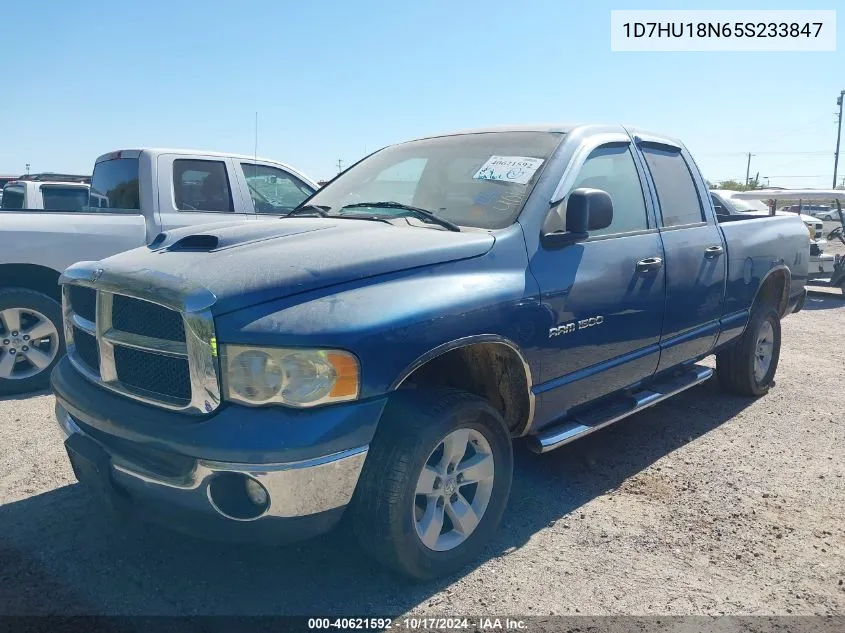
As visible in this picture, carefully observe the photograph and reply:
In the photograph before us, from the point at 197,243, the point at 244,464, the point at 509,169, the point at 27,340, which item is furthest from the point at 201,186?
the point at 244,464

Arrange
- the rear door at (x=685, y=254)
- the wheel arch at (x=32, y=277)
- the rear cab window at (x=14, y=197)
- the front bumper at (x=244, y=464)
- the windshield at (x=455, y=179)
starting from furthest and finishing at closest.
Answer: the rear cab window at (x=14, y=197)
the wheel arch at (x=32, y=277)
the rear door at (x=685, y=254)
the windshield at (x=455, y=179)
the front bumper at (x=244, y=464)

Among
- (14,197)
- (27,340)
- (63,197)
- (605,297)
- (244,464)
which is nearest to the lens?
(244,464)

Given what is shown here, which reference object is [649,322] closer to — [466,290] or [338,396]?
[466,290]

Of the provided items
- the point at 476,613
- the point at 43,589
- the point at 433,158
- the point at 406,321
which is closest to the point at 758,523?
the point at 476,613

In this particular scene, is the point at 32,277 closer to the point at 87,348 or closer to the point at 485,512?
the point at 87,348

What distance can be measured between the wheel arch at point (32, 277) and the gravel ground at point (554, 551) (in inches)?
56.3

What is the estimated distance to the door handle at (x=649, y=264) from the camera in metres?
3.76

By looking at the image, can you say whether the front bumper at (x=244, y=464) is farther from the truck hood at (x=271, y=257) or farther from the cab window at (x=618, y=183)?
the cab window at (x=618, y=183)

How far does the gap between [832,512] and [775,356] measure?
7.83 feet

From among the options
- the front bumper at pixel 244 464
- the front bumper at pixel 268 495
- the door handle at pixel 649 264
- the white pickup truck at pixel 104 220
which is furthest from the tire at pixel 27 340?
the door handle at pixel 649 264

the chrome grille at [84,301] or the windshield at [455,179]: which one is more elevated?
the windshield at [455,179]

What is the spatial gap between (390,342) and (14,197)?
7.58m

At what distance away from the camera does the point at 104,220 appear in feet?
18.6

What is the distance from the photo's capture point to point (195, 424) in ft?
7.95
